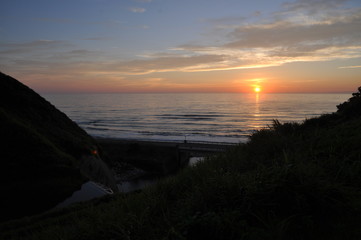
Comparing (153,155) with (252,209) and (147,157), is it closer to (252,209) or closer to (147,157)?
(147,157)

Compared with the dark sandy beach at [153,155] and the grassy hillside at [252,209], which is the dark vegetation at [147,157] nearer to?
the dark sandy beach at [153,155]

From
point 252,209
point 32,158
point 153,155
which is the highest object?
point 252,209

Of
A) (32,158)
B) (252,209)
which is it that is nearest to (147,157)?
(32,158)

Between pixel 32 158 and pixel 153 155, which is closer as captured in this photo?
pixel 32 158

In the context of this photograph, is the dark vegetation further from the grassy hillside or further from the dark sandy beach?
the grassy hillside

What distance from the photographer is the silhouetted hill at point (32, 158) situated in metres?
9.12


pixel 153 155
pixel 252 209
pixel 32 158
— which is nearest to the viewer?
pixel 252 209

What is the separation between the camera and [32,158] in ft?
36.1

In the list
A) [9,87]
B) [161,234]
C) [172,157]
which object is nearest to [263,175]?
[161,234]

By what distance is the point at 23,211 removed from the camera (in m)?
8.49

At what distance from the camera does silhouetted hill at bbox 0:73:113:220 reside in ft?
29.9

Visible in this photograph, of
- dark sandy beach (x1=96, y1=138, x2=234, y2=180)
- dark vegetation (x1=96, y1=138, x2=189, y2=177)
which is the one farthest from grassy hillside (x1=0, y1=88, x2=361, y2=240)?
dark vegetation (x1=96, y1=138, x2=189, y2=177)

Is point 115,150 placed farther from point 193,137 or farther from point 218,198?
point 218,198

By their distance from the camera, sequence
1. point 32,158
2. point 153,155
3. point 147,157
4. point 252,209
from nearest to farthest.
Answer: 1. point 252,209
2. point 32,158
3. point 147,157
4. point 153,155
